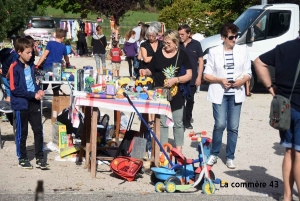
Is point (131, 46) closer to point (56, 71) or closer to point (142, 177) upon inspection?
point (56, 71)

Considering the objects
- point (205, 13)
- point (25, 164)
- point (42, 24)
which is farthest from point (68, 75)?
point (42, 24)

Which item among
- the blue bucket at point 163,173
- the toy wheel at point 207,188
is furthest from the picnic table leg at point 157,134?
the toy wheel at point 207,188

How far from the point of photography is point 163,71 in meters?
8.17

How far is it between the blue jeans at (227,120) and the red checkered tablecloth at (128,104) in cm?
103

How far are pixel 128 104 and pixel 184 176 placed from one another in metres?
1.13

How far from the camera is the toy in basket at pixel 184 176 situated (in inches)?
276

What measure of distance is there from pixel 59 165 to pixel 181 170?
2.03 meters

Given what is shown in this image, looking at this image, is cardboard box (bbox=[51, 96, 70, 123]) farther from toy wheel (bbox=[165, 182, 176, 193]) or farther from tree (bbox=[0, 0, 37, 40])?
toy wheel (bbox=[165, 182, 176, 193])

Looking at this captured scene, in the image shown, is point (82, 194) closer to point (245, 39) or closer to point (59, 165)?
point (59, 165)

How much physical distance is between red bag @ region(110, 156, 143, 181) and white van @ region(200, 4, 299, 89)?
9.47 m

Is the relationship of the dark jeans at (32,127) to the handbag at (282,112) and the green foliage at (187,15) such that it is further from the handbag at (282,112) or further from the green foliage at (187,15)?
the green foliage at (187,15)

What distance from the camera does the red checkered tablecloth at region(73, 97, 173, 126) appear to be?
751 cm

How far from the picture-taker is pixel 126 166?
770 cm

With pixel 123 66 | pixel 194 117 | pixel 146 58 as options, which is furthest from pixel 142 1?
pixel 146 58
